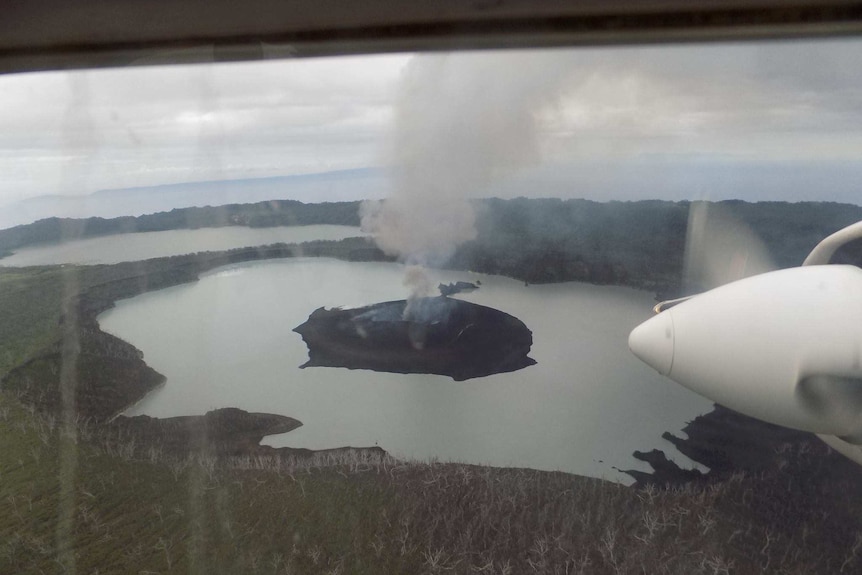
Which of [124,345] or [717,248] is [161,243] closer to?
[124,345]

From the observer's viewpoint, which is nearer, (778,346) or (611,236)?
(778,346)

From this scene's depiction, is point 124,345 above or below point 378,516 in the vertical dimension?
above

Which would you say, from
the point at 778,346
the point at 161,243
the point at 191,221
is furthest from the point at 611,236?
the point at 161,243

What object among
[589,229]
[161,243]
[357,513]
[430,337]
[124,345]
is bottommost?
[357,513]

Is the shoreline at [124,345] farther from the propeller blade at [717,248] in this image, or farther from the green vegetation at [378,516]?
the propeller blade at [717,248]

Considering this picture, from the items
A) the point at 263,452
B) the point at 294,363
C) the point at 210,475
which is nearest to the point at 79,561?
the point at 210,475

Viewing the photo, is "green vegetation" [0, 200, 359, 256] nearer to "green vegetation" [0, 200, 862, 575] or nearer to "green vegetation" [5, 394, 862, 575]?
"green vegetation" [0, 200, 862, 575]

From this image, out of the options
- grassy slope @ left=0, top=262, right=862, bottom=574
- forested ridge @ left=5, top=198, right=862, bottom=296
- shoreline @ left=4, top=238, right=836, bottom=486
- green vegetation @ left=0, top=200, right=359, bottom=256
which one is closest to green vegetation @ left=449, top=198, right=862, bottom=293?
forested ridge @ left=5, top=198, right=862, bottom=296
